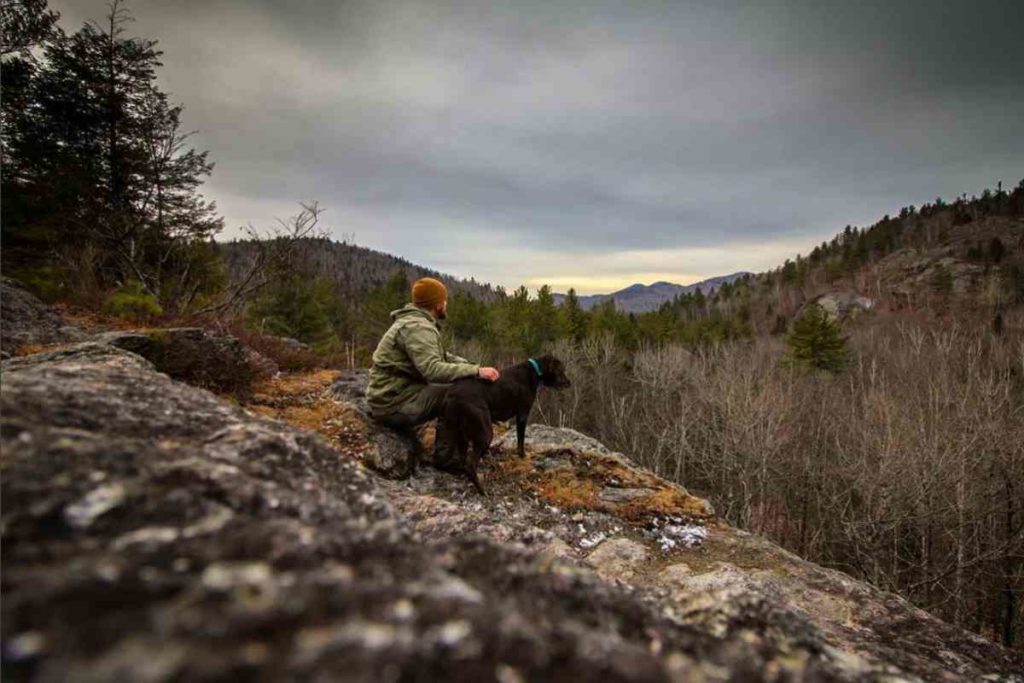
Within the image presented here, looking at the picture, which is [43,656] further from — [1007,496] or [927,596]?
[1007,496]

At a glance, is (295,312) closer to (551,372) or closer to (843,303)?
(551,372)

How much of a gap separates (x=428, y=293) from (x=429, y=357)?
33.4 inches

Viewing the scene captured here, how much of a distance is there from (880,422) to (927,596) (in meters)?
5.07

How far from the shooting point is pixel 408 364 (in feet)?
15.2

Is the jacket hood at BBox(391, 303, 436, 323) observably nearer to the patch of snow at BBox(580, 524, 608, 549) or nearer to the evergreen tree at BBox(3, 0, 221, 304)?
the patch of snow at BBox(580, 524, 608, 549)

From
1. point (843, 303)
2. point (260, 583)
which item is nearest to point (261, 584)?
point (260, 583)

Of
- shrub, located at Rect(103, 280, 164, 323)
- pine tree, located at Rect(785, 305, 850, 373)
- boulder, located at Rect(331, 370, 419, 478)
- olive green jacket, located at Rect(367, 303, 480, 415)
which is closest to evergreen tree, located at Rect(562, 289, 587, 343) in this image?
pine tree, located at Rect(785, 305, 850, 373)

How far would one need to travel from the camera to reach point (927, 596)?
1133 centimetres

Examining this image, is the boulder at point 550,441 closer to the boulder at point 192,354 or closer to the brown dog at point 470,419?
the brown dog at point 470,419

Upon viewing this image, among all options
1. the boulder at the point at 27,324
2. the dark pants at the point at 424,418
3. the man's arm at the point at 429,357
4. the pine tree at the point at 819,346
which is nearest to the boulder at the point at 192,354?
the boulder at the point at 27,324

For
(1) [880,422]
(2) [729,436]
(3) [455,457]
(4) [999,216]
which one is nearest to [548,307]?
(2) [729,436]

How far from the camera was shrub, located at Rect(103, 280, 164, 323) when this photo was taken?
6.74 m

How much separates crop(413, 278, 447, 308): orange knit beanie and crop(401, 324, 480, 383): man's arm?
403 millimetres

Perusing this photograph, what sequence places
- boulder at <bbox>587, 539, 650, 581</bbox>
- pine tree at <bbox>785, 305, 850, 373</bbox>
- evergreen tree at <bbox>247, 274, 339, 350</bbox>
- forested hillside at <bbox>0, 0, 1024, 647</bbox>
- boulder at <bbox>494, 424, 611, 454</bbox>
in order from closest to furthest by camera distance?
boulder at <bbox>587, 539, 650, 581</bbox> → boulder at <bbox>494, 424, 611, 454</bbox> → forested hillside at <bbox>0, 0, 1024, 647</bbox> → evergreen tree at <bbox>247, 274, 339, 350</bbox> → pine tree at <bbox>785, 305, 850, 373</bbox>
